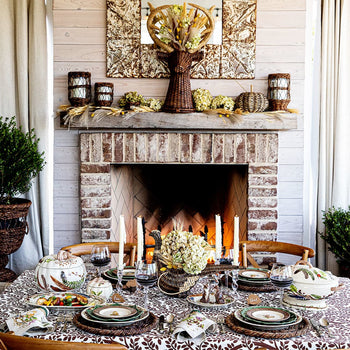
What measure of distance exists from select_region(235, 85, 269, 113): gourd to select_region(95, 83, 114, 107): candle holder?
0.86 metres

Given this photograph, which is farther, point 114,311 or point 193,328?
point 114,311

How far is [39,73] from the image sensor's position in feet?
11.2

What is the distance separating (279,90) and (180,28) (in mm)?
761

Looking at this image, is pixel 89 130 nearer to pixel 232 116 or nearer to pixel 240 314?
Result: pixel 232 116

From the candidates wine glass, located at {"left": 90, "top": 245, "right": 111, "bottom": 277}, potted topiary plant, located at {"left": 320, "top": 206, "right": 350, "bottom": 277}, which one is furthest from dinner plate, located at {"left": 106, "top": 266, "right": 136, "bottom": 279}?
potted topiary plant, located at {"left": 320, "top": 206, "right": 350, "bottom": 277}

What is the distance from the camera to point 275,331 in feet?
5.09

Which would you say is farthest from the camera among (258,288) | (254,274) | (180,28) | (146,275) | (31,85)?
(31,85)

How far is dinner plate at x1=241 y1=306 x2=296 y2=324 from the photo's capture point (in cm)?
159

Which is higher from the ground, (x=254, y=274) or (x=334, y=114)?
(x=334, y=114)

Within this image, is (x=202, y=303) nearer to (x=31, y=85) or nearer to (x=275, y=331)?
(x=275, y=331)

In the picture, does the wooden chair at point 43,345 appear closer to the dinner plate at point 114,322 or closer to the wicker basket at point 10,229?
the dinner plate at point 114,322

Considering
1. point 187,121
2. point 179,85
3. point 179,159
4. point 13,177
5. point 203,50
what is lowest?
point 13,177

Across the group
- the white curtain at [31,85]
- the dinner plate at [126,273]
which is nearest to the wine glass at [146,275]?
the dinner plate at [126,273]

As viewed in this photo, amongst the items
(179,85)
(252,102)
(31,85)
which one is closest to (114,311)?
(179,85)
